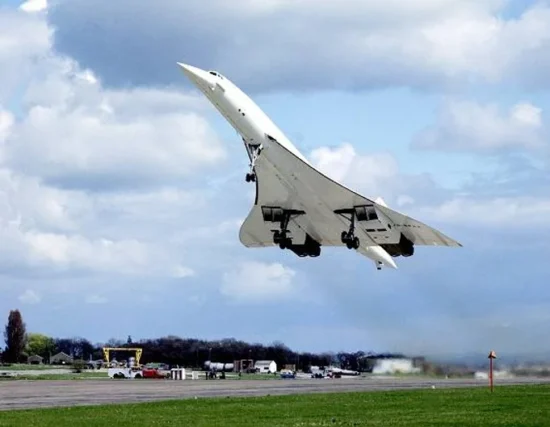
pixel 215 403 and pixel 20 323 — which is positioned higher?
pixel 20 323

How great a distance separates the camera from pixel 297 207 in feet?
129

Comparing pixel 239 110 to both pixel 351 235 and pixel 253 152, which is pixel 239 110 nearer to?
pixel 253 152

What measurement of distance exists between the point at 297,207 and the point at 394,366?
9199 mm

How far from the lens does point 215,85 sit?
32.4m

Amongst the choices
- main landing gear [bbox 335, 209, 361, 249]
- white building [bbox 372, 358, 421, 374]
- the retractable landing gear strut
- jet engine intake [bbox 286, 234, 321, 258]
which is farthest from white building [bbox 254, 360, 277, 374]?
main landing gear [bbox 335, 209, 361, 249]

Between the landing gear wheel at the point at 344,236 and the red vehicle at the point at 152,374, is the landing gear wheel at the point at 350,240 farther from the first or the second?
the red vehicle at the point at 152,374

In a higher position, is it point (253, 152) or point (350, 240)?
point (253, 152)

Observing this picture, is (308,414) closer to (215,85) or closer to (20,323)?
(215,85)

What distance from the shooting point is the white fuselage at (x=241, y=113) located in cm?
3238

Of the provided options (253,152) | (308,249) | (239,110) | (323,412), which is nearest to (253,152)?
(253,152)

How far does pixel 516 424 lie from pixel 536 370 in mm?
18433

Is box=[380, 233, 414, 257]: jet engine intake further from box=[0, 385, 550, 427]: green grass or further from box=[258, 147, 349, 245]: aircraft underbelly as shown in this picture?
box=[0, 385, 550, 427]: green grass

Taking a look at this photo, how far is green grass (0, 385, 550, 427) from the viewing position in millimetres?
22078

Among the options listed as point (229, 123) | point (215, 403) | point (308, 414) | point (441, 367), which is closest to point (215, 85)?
point (229, 123)
